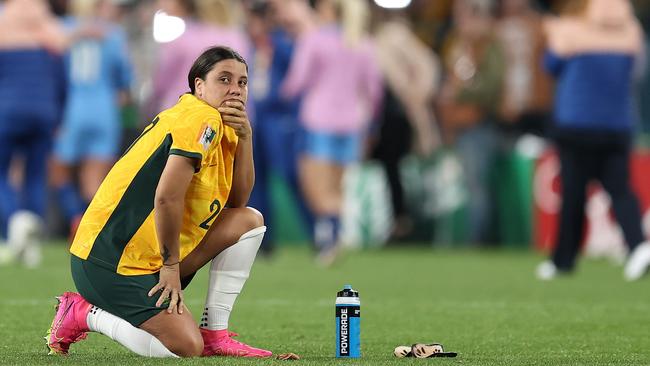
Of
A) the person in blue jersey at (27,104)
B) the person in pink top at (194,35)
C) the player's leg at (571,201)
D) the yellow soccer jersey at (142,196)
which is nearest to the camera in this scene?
the yellow soccer jersey at (142,196)

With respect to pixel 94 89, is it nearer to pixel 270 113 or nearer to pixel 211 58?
pixel 270 113

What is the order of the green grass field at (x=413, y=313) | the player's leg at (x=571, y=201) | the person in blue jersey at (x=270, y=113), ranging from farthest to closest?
the person in blue jersey at (x=270, y=113) < the player's leg at (x=571, y=201) < the green grass field at (x=413, y=313)

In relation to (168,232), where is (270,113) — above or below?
above

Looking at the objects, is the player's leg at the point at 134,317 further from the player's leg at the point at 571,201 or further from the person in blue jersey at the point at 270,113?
the person in blue jersey at the point at 270,113

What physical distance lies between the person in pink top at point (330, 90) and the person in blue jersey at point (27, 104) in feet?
8.77

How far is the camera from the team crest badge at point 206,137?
20.2 ft

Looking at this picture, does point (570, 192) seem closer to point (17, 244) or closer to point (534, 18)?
point (17, 244)

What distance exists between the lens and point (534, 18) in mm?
18531

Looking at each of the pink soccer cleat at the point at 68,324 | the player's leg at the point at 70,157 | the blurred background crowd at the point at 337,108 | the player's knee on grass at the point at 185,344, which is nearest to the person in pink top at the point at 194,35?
the blurred background crowd at the point at 337,108

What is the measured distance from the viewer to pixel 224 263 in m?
6.62

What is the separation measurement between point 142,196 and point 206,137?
1.33 feet

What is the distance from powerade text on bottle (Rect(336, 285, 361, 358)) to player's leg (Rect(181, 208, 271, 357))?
0.34m

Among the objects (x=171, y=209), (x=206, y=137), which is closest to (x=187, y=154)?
(x=206, y=137)

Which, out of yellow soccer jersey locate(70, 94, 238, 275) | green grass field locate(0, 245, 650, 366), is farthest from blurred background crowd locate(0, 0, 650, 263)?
yellow soccer jersey locate(70, 94, 238, 275)
